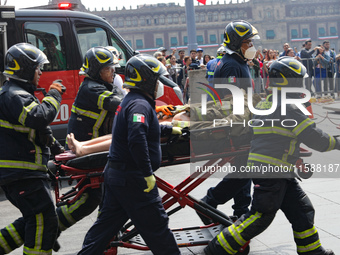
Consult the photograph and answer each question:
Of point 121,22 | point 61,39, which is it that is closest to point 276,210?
point 61,39

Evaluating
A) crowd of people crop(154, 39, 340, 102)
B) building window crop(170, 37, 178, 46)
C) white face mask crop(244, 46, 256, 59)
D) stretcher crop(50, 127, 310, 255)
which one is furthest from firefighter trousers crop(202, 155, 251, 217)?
building window crop(170, 37, 178, 46)

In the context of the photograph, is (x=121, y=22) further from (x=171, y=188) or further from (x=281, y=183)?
(x=281, y=183)

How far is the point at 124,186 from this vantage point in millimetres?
4305

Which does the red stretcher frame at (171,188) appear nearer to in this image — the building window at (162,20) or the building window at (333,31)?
the building window at (162,20)

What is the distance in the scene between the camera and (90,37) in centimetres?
1012

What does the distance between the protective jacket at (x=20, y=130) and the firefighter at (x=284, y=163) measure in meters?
1.70

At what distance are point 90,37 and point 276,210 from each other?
20.4 feet

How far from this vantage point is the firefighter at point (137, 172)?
13.8 ft

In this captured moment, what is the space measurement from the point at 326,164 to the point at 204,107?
478cm

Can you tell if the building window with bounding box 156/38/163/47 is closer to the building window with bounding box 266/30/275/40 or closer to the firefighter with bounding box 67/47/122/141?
the building window with bounding box 266/30/275/40

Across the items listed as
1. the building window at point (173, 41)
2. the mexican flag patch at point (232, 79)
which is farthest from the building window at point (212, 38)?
the mexican flag patch at point (232, 79)

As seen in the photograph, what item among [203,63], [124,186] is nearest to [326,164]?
[124,186]

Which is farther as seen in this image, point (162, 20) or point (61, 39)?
point (162, 20)

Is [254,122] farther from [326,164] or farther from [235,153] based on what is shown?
[326,164]
